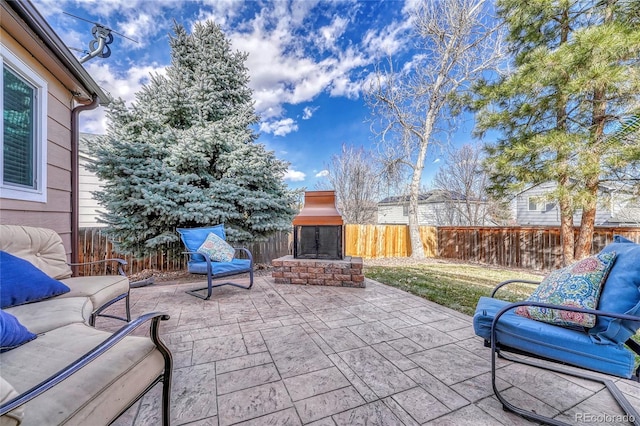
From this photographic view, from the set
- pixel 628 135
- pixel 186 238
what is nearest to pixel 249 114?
pixel 186 238

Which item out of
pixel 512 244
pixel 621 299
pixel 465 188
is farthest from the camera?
pixel 465 188

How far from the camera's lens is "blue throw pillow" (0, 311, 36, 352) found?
3.82 ft

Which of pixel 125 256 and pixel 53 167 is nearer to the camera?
pixel 53 167

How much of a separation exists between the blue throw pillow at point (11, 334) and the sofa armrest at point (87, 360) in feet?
1.50

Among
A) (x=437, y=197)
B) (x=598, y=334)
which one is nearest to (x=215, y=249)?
(x=598, y=334)

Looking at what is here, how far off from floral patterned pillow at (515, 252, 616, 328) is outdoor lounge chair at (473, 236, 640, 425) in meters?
0.02

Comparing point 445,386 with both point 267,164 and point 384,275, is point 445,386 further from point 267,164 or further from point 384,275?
point 267,164

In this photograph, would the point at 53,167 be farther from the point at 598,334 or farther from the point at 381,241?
the point at 381,241

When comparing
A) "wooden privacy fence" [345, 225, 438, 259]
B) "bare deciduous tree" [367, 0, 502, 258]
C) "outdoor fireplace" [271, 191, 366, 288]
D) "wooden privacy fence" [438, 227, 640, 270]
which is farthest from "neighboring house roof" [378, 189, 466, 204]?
"outdoor fireplace" [271, 191, 366, 288]

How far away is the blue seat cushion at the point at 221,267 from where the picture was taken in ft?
11.9

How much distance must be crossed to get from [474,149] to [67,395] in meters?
13.4

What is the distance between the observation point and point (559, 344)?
4.75 feet

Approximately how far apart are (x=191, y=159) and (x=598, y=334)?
5747mm

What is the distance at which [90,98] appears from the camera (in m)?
3.57
